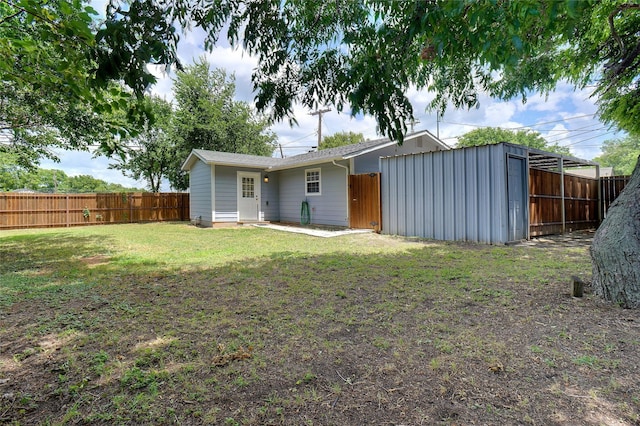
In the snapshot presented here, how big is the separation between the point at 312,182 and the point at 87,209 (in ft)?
33.6

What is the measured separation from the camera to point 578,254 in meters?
6.04

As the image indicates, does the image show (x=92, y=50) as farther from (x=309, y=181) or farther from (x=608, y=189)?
(x=608, y=189)

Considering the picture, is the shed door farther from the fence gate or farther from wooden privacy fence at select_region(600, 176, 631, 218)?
wooden privacy fence at select_region(600, 176, 631, 218)

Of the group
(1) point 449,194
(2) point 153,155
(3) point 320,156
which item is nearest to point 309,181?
(3) point 320,156

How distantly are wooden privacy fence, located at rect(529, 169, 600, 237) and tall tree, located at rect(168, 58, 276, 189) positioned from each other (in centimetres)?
1654

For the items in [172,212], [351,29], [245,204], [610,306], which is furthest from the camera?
[172,212]

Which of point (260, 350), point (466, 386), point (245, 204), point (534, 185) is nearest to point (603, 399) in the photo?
point (466, 386)

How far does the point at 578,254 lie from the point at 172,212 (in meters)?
16.4

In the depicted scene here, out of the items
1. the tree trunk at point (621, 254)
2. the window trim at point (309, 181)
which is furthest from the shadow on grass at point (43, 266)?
the window trim at point (309, 181)

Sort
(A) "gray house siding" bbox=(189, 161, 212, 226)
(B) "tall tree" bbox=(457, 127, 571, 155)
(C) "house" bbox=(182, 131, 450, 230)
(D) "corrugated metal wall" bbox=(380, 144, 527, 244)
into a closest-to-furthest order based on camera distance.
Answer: (D) "corrugated metal wall" bbox=(380, 144, 527, 244) < (C) "house" bbox=(182, 131, 450, 230) < (A) "gray house siding" bbox=(189, 161, 212, 226) < (B) "tall tree" bbox=(457, 127, 571, 155)

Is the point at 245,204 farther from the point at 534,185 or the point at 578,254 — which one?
the point at 578,254

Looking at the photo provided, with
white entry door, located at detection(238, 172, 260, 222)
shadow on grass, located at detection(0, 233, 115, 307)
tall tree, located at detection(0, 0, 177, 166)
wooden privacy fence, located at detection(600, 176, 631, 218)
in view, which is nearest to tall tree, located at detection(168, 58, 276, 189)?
white entry door, located at detection(238, 172, 260, 222)

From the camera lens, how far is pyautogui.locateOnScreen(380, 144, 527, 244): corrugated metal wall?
7348 mm

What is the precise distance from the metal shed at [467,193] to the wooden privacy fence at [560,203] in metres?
0.26
